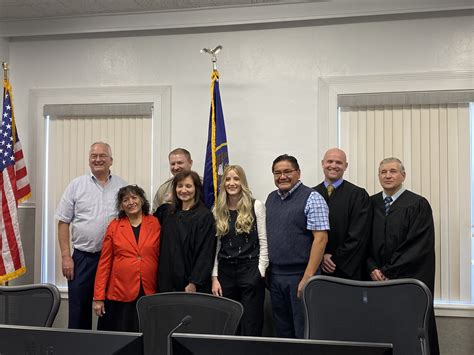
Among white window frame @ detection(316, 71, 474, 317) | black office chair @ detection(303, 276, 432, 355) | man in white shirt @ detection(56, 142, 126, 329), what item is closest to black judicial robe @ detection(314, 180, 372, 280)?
white window frame @ detection(316, 71, 474, 317)

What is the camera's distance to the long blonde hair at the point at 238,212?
317 cm

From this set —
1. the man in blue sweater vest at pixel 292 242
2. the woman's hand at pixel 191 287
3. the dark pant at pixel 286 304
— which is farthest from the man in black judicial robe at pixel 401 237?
the woman's hand at pixel 191 287

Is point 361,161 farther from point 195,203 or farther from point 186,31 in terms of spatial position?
point 186,31

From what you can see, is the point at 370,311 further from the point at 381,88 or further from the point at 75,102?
the point at 75,102

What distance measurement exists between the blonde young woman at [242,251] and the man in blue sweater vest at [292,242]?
3.4 inches

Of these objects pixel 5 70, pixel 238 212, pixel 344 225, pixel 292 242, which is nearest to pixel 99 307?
pixel 238 212

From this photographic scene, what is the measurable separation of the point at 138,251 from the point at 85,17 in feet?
7.61

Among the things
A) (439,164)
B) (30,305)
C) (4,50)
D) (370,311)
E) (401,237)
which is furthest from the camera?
(4,50)

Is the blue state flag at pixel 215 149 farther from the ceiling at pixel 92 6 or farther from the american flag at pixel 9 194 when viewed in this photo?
the american flag at pixel 9 194

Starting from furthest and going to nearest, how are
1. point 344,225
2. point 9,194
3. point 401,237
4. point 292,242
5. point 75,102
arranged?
1. point 75,102
2. point 9,194
3. point 344,225
4. point 401,237
5. point 292,242

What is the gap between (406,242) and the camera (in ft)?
10.6

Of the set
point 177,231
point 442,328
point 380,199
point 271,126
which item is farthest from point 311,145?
point 442,328

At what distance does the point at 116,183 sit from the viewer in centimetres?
383

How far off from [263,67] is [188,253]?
1826mm
